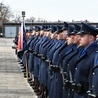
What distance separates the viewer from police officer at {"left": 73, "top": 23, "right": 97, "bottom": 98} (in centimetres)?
573

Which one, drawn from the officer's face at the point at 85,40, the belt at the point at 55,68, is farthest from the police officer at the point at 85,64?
the belt at the point at 55,68

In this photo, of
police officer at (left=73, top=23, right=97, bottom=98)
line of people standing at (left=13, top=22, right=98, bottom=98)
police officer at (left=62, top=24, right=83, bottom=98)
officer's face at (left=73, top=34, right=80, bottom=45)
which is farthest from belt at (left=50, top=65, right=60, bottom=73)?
police officer at (left=73, top=23, right=97, bottom=98)

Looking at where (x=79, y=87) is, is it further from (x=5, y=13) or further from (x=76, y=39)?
(x=5, y=13)

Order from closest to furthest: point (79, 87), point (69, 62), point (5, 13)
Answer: point (79, 87) < point (69, 62) < point (5, 13)

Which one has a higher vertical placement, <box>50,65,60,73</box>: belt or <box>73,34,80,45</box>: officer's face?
<box>73,34,80,45</box>: officer's face

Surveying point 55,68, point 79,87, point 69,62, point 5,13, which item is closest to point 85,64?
point 79,87

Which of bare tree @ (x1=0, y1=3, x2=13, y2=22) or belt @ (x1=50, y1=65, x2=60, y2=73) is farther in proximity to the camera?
bare tree @ (x1=0, y1=3, x2=13, y2=22)

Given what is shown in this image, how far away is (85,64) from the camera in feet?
18.8

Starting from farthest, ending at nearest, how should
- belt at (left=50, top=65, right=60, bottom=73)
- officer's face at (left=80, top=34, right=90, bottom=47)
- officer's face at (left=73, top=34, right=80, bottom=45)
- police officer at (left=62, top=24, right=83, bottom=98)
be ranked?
belt at (left=50, top=65, right=60, bottom=73)
officer's face at (left=73, top=34, right=80, bottom=45)
police officer at (left=62, top=24, right=83, bottom=98)
officer's face at (left=80, top=34, right=90, bottom=47)

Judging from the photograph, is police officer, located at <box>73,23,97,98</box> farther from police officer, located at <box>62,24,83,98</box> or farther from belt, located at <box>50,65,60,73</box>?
belt, located at <box>50,65,60,73</box>

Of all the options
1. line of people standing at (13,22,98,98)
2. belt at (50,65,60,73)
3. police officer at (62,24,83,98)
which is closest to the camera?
line of people standing at (13,22,98,98)

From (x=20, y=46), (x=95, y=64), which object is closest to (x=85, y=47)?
(x=95, y=64)

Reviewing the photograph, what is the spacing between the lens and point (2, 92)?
11898mm

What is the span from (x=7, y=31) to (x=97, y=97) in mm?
77308
